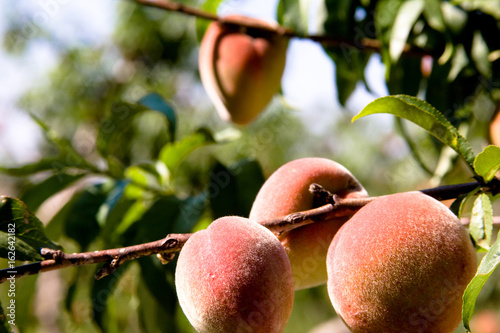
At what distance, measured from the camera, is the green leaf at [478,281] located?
419mm

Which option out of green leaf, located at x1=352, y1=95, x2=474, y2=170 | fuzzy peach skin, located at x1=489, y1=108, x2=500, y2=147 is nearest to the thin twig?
green leaf, located at x1=352, y1=95, x2=474, y2=170

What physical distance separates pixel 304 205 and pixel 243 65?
59cm

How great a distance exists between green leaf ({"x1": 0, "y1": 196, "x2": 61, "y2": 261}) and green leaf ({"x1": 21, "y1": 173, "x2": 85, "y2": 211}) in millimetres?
454

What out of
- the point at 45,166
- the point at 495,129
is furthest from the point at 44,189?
the point at 495,129

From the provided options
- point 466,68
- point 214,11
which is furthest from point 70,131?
point 466,68

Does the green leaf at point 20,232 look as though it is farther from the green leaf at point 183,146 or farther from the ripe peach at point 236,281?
the green leaf at point 183,146

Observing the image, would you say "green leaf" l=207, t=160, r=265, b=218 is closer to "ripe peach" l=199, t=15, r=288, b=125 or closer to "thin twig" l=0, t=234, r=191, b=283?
"ripe peach" l=199, t=15, r=288, b=125

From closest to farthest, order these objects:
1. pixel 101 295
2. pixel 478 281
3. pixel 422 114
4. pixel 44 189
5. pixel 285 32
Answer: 1. pixel 478 281
2. pixel 422 114
3. pixel 101 295
4. pixel 44 189
5. pixel 285 32

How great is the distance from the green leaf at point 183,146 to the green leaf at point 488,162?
1.91ft

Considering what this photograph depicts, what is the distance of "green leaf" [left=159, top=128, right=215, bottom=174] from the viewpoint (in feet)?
3.31

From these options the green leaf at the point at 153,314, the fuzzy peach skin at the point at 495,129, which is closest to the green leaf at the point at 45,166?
the green leaf at the point at 153,314

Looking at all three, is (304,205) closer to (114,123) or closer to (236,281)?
(236,281)

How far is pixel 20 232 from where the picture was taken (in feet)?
1.67

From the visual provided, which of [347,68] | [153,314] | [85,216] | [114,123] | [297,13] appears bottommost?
[153,314]
